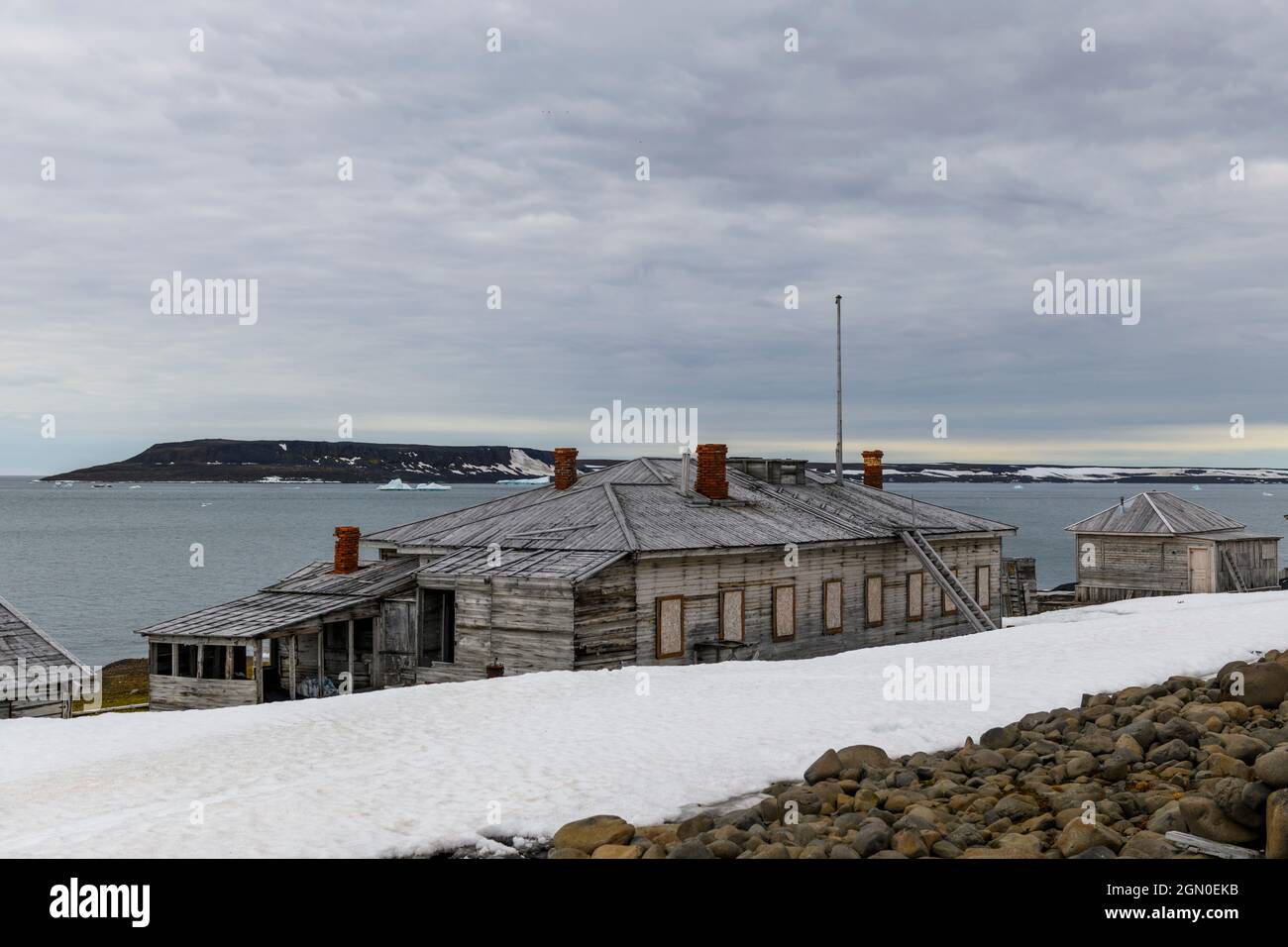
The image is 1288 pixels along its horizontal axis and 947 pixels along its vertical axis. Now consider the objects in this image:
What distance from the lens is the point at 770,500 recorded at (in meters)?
31.3

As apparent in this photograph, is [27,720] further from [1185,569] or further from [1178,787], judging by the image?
[1185,569]

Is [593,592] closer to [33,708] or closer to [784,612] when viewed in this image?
[784,612]

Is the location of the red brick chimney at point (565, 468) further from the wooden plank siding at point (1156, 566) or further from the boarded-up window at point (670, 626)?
the wooden plank siding at point (1156, 566)

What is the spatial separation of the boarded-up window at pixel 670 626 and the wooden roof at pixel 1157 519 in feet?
75.6

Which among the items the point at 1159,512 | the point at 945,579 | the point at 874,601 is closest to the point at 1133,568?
the point at 1159,512

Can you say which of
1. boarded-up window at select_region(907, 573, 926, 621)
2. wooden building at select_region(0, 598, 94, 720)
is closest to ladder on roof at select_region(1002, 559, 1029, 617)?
boarded-up window at select_region(907, 573, 926, 621)

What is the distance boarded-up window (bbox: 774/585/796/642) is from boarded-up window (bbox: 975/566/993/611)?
10781 millimetres

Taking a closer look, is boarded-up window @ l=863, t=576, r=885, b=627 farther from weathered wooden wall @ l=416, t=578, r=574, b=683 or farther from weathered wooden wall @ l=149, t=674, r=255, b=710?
weathered wooden wall @ l=149, t=674, r=255, b=710

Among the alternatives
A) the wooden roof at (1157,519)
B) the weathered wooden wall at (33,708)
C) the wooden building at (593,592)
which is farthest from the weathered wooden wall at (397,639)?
the wooden roof at (1157,519)

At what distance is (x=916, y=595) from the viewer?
108 ft

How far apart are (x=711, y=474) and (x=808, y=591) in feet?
14.2

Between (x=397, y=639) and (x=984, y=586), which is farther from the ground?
(x=984, y=586)

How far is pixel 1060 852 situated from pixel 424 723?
9.61m
